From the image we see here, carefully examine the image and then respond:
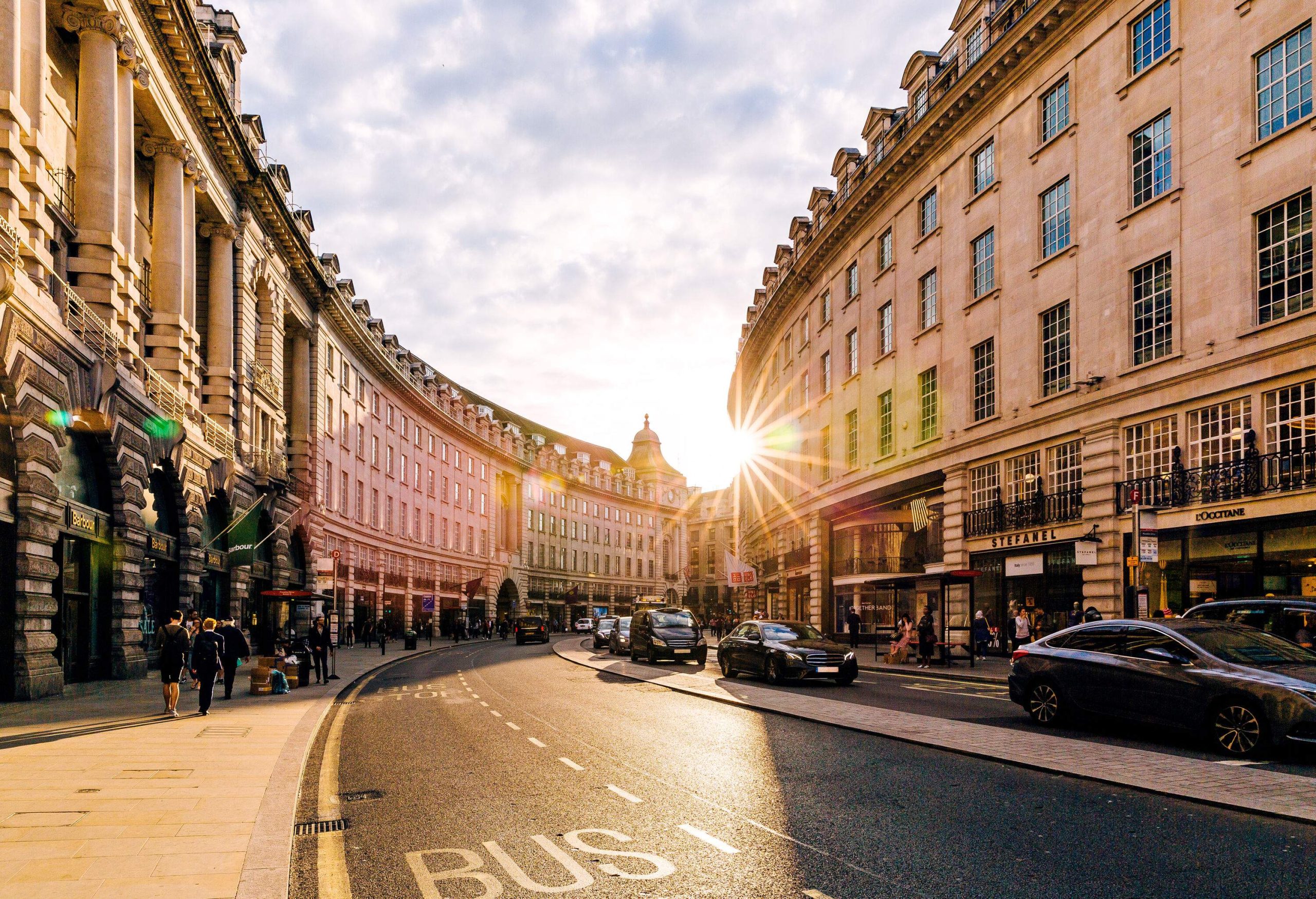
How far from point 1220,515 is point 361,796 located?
19.9 metres

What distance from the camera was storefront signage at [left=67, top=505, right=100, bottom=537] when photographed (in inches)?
862

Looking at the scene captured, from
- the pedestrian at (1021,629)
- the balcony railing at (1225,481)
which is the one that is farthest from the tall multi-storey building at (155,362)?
the balcony railing at (1225,481)

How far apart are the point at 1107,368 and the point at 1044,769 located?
18.8 metres

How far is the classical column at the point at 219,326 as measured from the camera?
3662 cm

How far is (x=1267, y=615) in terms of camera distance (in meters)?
18.6

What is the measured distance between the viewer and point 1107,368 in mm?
27125

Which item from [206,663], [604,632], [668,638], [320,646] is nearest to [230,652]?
[320,646]

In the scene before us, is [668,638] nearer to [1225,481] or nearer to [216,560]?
[216,560]

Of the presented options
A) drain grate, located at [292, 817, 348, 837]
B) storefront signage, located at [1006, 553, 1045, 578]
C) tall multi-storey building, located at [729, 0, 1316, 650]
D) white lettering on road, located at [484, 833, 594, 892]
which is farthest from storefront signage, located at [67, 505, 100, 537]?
storefront signage, located at [1006, 553, 1045, 578]

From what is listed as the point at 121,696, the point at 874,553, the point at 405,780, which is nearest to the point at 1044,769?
the point at 405,780

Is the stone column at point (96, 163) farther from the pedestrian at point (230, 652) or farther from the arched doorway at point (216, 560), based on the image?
the arched doorway at point (216, 560)

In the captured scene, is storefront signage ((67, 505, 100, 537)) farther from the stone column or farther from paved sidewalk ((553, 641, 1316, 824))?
paved sidewalk ((553, 641, 1316, 824))

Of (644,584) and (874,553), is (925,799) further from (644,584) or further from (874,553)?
(644,584)

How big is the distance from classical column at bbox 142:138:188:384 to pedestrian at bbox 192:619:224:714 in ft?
45.8
